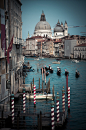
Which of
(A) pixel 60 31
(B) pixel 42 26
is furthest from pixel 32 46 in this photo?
(B) pixel 42 26

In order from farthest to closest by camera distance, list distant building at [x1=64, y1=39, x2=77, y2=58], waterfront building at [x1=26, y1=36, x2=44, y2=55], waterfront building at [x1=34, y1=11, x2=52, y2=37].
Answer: waterfront building at [x1=34, y1=11, x2=52, y2=37] → waterfront building at [x1=26, y1=36, x2=44, y2=55] → distant building at [x1=64, y1=39, x2=77, y2=58]

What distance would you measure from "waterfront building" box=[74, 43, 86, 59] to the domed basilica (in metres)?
54.6

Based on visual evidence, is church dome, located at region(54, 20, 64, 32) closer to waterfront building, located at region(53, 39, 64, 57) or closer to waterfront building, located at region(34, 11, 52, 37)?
waterfront building, located at region(34, 11, 52, 37)

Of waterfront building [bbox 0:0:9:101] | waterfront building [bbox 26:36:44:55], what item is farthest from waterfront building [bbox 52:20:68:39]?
waterfront building [bbox 0:0:9:101]

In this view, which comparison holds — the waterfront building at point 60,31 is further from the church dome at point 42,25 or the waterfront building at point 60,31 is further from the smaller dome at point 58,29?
the church dome at point 42,25

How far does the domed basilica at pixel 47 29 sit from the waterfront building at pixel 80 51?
54642mm

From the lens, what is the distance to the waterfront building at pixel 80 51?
88.8 m

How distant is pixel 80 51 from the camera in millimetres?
89250

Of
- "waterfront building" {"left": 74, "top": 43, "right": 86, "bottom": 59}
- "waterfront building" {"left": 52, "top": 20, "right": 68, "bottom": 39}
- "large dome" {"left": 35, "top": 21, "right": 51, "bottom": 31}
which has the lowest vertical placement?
"waterfront building" {"left": 74, "top": 43, "right": 86, "bottom": 59}

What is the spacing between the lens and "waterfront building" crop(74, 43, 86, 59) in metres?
88.8

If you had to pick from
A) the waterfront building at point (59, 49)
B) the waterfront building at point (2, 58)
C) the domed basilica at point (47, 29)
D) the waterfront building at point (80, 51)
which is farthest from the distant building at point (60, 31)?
the waterfront building at point (2, 58)

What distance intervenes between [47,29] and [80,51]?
2645 inches

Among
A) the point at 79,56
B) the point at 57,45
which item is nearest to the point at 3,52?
the point at 79,56

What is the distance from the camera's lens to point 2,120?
36.9ft
